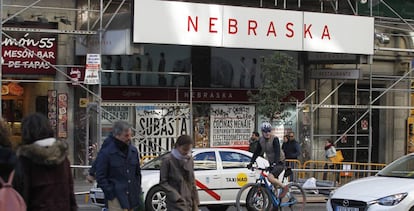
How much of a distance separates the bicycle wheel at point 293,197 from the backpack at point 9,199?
8522mm

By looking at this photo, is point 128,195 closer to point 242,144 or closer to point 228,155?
point 228,155

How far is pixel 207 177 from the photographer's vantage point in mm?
14500

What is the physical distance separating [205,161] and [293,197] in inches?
83.0

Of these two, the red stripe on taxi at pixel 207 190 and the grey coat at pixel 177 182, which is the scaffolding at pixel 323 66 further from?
the grey coat at pixel 177 182

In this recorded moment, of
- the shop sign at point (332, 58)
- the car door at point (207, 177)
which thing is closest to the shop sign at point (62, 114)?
the car door at point (207, 177)

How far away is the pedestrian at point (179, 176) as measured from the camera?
852cm

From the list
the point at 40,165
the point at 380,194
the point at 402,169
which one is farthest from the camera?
the point at 402,169

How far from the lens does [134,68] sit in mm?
21141

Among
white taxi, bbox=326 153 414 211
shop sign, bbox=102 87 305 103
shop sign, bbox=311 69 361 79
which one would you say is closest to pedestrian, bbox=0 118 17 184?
white taxi, bbox=326 153 414 211

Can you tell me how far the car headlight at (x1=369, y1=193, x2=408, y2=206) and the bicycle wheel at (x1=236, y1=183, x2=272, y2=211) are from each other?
9.80ft

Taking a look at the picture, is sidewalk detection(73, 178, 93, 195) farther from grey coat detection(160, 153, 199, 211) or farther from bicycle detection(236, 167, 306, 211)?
grey coat detection(160, 153, 199, 211)

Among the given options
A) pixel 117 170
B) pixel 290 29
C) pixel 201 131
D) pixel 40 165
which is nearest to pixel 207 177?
pixel 290 29

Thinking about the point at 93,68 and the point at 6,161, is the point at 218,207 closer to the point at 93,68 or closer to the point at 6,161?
the point at 93,68

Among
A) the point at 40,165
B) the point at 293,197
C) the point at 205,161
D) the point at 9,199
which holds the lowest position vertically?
the point at 293,197
